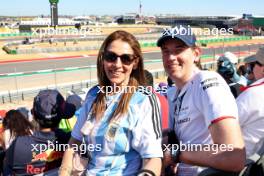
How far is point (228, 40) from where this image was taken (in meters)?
52.4

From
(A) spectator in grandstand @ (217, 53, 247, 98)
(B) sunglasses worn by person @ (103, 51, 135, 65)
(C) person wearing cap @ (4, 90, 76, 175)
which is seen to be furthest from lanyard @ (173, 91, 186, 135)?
(A) spectator in grandstand @ (217, 53, 247, 98)

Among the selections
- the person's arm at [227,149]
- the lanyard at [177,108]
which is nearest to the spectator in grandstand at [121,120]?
the lanyard at [177,108]

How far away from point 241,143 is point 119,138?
823mm

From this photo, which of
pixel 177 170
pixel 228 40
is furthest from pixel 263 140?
pixel 228 40

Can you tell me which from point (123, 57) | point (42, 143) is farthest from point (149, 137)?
point (42, 143)

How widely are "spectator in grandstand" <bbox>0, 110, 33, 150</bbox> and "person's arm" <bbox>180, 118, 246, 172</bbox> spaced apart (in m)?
2.65

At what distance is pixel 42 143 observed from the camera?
324 centimetres

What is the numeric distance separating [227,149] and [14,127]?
300cm

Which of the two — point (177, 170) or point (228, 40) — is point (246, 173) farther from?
point (228, 40)

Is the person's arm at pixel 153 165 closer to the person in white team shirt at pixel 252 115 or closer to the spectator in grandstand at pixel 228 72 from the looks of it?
the person in white team shirt at pixel 252 115

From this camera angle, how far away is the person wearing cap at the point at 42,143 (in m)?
3.18

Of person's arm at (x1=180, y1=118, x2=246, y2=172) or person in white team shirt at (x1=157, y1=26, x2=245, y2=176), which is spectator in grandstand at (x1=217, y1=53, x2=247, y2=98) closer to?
person in white team shirt at (x1=157, y1=26, x2=245, y2=176)

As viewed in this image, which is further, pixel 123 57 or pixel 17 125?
pixel 17 125

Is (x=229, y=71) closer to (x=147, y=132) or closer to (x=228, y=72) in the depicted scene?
(x=228, y=72)
